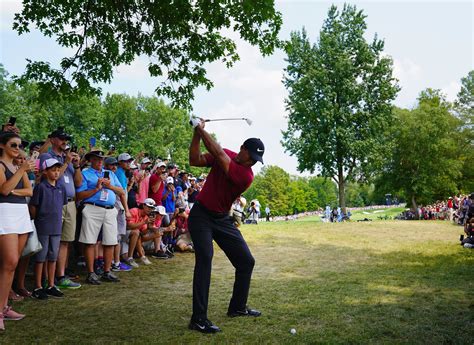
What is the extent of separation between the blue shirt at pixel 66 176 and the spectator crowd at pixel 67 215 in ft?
0.05

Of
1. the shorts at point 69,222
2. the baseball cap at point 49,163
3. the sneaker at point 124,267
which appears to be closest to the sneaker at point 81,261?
the sneaker at point 124,267

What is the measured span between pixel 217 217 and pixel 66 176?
3171mm

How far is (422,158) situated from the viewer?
144ft

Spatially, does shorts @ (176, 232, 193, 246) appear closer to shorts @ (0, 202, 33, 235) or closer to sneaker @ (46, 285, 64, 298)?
sneaker @ (46, 285, 64, 298)

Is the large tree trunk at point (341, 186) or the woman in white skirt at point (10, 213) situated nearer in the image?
the woman in white skirt at point (10, 213)

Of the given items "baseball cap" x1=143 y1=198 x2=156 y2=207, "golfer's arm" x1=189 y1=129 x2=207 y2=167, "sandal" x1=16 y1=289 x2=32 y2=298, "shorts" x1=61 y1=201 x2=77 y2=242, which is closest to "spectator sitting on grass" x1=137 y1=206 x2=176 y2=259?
"baseball cap" x1=143 y1=198 x2=156 y2=207

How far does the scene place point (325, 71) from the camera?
112 feet

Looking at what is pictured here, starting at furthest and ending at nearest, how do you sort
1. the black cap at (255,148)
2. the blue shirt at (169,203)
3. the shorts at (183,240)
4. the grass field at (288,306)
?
the shorts at (183,240) < the blue shirt at (169,203) < the black cap at (255,148) < the grass field at (288,306)

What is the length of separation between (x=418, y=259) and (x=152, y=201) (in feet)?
22.1

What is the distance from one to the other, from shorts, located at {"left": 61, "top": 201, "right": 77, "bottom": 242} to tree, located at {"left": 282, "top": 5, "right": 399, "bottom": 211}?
91.9 ft

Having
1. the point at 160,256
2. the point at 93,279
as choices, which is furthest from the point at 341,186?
the point at 93,279

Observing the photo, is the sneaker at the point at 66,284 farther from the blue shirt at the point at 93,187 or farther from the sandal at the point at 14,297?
the blue shirt at the point at 93,187

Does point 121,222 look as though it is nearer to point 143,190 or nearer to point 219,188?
point 143,190

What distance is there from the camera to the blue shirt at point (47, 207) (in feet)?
20.0
